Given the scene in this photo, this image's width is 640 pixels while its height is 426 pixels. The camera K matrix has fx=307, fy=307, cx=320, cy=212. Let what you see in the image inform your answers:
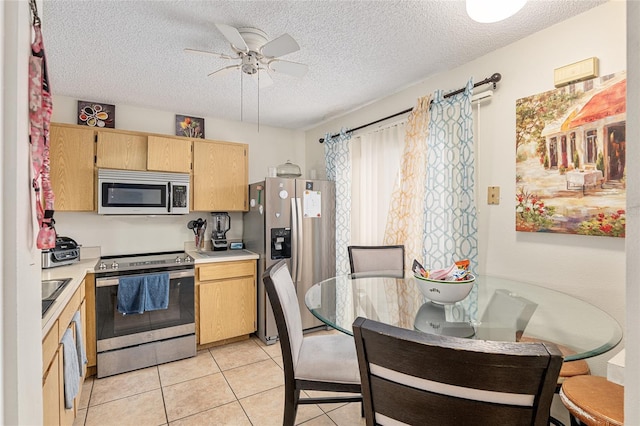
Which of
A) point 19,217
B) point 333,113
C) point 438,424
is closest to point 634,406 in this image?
point 438,424

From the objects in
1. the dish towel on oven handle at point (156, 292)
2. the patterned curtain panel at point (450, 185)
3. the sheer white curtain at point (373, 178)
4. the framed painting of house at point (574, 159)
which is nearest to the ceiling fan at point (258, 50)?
the patterned curtain panel at point (450, 185)

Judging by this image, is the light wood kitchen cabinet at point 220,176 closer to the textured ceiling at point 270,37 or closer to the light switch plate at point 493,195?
the textured ceiling at point 270,37

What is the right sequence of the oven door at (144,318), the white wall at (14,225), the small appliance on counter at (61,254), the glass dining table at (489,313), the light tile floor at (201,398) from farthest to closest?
the oven door at (144,318) → the small appliance on counter at (61,254) → the light tile floor at (201,398) → the glass dining table at (489,313) → the white wall at (14,225)

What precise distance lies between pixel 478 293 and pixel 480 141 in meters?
1.13

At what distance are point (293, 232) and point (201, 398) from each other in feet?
5.31

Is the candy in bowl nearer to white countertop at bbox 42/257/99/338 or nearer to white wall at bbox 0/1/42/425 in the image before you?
white wall at bbox 0/1/42/425

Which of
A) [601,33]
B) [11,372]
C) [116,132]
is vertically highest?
[601,33]

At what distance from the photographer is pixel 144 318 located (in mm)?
2641

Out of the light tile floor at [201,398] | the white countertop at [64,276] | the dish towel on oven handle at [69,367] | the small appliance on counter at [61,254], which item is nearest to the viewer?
the white countertop at [64,276]

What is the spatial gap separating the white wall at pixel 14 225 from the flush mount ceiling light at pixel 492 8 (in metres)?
1.65

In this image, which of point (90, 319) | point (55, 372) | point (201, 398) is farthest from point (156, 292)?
point (55, 372)

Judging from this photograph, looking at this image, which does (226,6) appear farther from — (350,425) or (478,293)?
(350,425)

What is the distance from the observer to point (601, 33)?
1.70 meters

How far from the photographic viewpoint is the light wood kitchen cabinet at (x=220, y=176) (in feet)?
10.6
